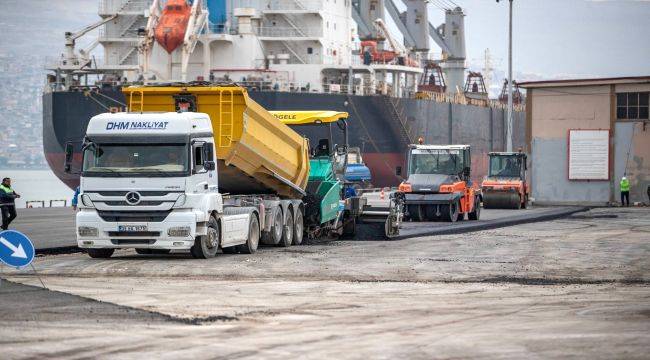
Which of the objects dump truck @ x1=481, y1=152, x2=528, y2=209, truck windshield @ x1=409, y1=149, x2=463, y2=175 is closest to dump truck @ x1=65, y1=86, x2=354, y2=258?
truck windshield @ x1=409, y1=149, x2=463, y2=175

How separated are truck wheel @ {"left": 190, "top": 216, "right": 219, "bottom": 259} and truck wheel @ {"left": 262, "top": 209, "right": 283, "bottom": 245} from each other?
285 cm

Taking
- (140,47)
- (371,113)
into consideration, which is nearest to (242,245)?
(140,47)

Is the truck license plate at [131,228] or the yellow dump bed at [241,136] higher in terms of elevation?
the yellow dump bed at [241,136]

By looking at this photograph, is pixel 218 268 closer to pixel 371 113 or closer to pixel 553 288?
pixel 553 288

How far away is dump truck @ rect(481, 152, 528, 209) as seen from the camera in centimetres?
5172

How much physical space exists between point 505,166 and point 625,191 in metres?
6.84

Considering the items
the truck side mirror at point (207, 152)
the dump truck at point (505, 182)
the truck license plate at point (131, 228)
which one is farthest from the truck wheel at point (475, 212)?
the truck license plate at point (131, 228)

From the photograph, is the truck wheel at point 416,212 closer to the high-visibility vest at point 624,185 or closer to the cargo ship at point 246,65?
the high-visibility vest at point 624,185

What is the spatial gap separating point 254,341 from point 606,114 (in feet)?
162

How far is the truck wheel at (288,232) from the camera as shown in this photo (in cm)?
2762

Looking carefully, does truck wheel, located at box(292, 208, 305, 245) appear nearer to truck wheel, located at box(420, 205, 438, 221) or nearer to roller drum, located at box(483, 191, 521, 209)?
truck wheel, located at box(420, 205, 438, 221)

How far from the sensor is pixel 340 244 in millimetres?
28938

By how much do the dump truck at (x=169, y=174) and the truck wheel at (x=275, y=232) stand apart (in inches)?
47.8

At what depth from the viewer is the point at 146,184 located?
2295cm
